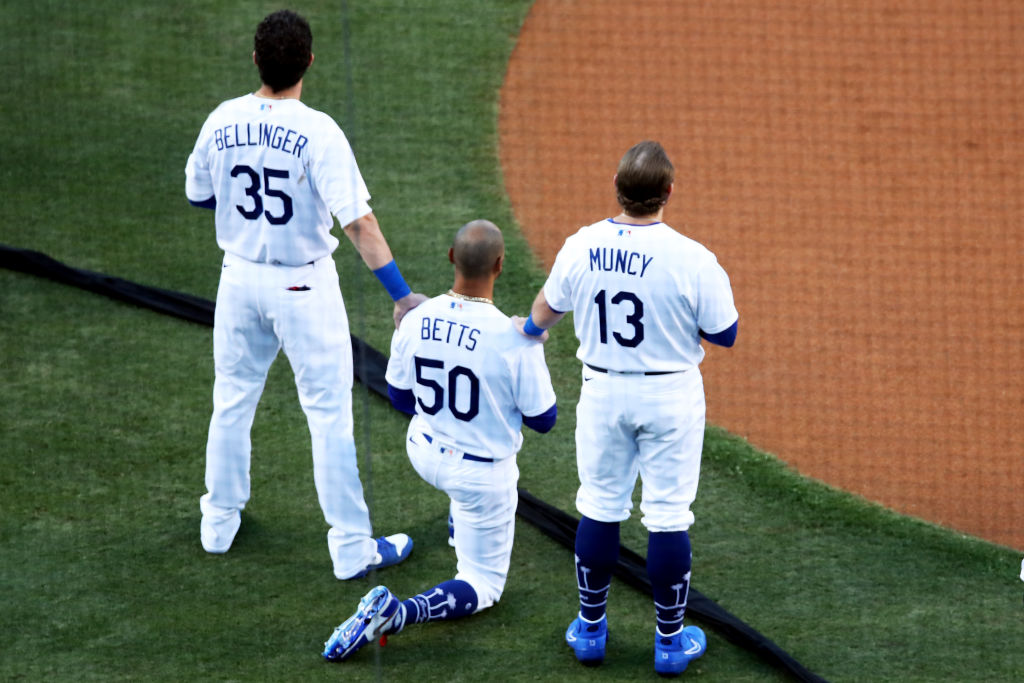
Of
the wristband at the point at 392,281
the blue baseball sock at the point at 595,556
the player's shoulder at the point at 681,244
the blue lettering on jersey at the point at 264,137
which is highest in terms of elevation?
the blue lettering on jersey at the point at 264,137

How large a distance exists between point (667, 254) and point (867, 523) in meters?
1.96

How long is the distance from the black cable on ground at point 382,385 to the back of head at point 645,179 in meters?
1.47

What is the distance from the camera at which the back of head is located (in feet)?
12.6

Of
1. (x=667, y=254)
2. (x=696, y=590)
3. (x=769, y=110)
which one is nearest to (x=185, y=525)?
(x=696, y=590)

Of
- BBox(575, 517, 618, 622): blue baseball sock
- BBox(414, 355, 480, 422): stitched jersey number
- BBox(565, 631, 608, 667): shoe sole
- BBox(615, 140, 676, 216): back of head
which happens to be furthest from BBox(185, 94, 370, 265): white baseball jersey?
BBox(565, 631, 608, 667): shoe sole

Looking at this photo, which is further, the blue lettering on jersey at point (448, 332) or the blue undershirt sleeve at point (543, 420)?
the blue undershirt sleeve at point (543, 420)

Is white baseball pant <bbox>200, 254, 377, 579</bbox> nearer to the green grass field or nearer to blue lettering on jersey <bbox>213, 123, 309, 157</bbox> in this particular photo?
the green grass field

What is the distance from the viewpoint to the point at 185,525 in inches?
202

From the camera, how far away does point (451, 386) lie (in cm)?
418

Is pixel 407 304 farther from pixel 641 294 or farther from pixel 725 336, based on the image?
pixel 725 336

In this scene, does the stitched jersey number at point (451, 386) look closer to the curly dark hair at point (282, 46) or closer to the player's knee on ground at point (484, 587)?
the player's knee on ground at point (484, 587)

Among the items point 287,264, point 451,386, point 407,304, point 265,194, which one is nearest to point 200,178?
point 265,194

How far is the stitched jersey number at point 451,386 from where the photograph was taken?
4.14 meters

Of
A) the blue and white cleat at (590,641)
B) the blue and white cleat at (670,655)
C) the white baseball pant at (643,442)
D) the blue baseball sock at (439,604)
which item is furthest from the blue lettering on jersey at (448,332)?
the blue and white cleat at (670,655)
